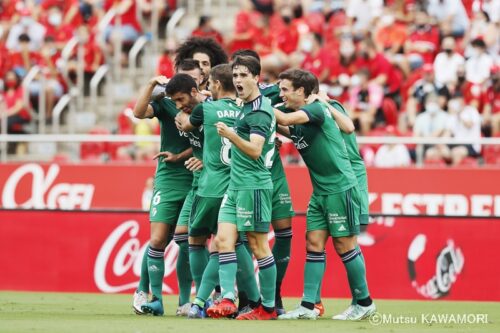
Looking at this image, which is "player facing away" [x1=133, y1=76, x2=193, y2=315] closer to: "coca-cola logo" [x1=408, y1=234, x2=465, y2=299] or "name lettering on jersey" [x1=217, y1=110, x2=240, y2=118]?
"name lettering on jersey" [x1=217, y1=110, x2=240, y2=118]

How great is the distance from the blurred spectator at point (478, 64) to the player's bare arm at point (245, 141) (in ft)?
28.8

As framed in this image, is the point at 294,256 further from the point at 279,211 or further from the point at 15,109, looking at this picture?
the point at 15,109

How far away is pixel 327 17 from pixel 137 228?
6.81m

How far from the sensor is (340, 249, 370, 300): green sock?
12.3 metres

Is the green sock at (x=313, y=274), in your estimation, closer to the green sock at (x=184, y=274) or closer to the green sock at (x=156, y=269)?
the green sock at (x=184, y=274)

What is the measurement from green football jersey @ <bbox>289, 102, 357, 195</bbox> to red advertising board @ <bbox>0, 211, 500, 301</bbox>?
4066mm

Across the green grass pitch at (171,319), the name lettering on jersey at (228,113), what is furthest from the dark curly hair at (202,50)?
the green grass pitch at (171,319)

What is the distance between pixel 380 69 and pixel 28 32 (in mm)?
6924

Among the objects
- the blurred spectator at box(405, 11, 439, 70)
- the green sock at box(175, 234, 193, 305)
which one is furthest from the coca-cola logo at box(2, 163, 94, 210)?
the green sock at box(175, 234, 193, 305)

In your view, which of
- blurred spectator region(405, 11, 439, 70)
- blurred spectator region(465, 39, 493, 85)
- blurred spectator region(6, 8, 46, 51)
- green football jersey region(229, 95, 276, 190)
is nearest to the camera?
green football jersey region(229, 95, 276, 190)

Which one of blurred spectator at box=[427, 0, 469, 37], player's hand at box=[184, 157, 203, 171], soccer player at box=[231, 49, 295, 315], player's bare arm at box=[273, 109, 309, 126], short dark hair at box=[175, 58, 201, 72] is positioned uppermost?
blurred spectator at box=[427, 0, 469, 37]

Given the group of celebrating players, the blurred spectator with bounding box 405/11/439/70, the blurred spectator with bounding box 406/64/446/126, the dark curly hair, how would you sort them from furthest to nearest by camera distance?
the blurred spectator with bounding box 405/11/439/70
the blurred spectator with bounding box 406/64/446/126
the dark curly hair
the group of celebrating players

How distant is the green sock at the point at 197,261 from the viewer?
12.3 meters

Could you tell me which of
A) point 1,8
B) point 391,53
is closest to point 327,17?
point 391,53
